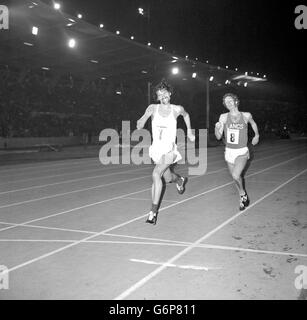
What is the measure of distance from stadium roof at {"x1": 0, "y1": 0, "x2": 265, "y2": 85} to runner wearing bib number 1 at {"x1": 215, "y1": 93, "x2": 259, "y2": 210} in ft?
71.4

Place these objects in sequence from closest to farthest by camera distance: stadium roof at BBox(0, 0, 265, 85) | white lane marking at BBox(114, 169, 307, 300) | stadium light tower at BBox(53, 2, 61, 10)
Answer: white lane marking at BBox(114, 169, 307, 300) < stadium light tower at BBox(53, 2, 61, 10) < stadium roof at BBox(0, 0, 265, 85)

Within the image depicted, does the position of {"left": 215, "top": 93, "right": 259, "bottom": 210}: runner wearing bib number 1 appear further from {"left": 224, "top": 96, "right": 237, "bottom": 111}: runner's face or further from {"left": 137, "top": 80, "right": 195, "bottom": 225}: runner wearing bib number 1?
{"left": 137, "top": 80, "right": 195, "bottom": 225}: runner wearing bib number 1

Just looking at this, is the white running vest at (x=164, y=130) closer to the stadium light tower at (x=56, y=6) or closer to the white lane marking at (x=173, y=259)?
the white lane marking at (x=173, y=259)

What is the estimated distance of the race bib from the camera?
801 centimetres

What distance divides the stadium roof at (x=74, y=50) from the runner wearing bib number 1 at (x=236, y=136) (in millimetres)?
21762

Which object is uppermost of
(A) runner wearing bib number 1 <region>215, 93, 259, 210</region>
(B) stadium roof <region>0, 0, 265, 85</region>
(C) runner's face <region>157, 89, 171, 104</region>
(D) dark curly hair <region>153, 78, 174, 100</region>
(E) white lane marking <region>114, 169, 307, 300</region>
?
(B) stadium roof <region>0, 0, 265, 85</region>

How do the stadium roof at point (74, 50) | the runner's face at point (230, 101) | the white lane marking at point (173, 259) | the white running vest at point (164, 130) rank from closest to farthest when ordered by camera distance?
1. the white lane marking at point (173, 259)
2. the white running vest at point (164, 130)
3. the runner's face at point (230, 101)
4. the stadium roof at point (74, 50)

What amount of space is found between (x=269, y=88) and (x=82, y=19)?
60049 mm

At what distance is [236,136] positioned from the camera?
802cm

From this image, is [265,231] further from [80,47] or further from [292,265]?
[80,47]

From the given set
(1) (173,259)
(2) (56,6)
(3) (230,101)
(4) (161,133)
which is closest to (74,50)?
(2) (56,6)

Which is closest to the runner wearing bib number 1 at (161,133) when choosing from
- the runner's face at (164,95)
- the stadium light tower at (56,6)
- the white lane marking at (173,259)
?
the runner's face at (164,95)

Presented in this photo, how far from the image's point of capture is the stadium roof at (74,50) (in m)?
30.1

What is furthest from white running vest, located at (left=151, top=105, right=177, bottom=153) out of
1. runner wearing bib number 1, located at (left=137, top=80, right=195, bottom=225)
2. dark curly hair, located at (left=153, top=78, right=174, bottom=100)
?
dark curly hair, located at (left=153, top=78, right=174, bottom=100)
